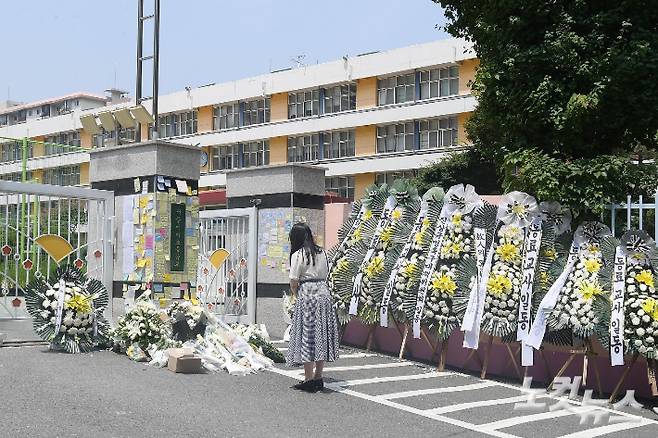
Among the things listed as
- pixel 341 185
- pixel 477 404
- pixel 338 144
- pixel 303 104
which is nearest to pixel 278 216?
pixel 477 404

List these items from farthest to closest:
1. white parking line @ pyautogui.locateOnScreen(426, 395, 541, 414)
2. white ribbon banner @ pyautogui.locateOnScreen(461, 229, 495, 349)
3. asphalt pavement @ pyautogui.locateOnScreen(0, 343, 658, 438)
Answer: white ribbon banner @ pyautogui.locateOnScreen(461, 229, 495, 349)
white parking line @ pyautogui.locateOnScreen(426, 395, 541, 414)
asphalt pavement @ pyautogui.locateOnScreen(0, 343, 658, 438)

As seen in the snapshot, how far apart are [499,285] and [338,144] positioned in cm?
3883

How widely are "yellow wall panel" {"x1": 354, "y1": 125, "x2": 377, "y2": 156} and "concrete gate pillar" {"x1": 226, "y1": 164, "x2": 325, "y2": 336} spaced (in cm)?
3125

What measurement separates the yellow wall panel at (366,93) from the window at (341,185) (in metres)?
4.00

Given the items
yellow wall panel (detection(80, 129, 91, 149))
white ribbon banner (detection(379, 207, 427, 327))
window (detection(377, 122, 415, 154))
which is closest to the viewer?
white ribbon banner (detection(379, 207, 427, 327))

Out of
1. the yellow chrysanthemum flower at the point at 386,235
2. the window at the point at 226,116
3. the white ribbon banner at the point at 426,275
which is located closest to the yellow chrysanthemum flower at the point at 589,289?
the white ribbon banner at the point at 426,275

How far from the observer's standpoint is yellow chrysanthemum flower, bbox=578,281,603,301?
353 inches

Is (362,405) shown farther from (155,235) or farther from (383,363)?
(155,235)

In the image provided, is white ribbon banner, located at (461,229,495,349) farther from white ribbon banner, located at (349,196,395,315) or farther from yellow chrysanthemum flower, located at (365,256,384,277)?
white ribbon banner, located at (349,196,395,315)

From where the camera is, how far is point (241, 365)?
966 centimetres

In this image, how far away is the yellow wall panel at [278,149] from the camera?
50969 mm

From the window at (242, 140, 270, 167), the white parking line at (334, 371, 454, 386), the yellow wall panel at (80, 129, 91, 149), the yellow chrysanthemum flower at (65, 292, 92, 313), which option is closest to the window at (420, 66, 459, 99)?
the window at (242, 140, 270, 167)

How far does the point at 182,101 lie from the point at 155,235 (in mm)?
45764

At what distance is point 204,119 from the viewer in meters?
55.3
